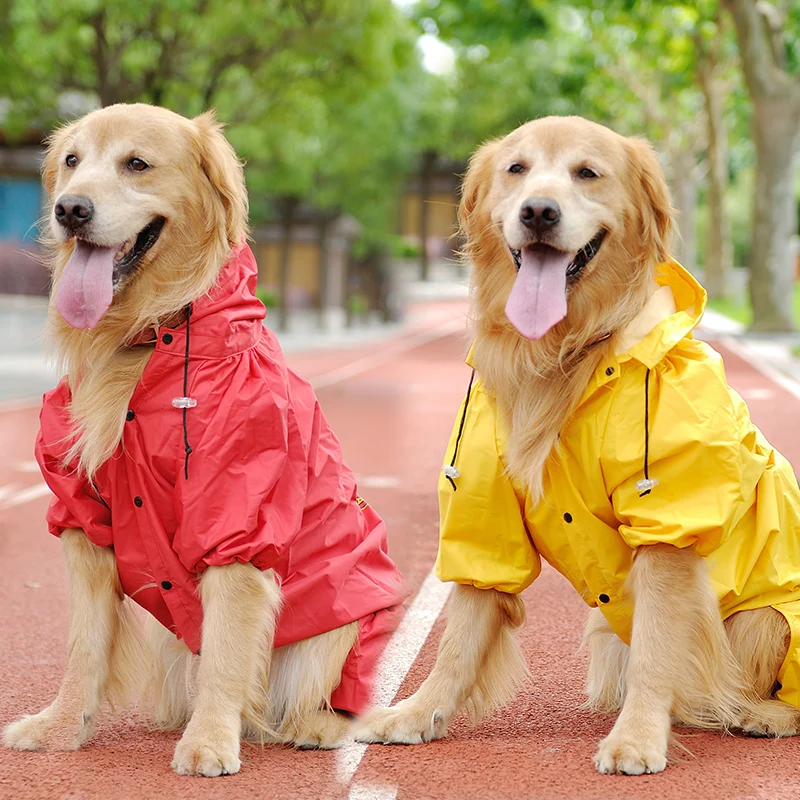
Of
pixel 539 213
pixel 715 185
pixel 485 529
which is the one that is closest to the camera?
pixel 539 213

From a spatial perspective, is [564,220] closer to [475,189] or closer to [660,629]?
[475,189]

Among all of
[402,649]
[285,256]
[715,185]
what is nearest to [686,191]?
[715,185]

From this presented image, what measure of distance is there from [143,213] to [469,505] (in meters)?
1.41

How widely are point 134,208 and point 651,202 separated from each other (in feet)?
5.48

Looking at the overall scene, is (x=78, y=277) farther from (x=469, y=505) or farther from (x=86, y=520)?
(x=469, y=505)

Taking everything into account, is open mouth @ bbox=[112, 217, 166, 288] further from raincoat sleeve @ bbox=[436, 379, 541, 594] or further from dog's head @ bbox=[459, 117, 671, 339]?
raincoat sleeve @ bbox=[436, 379, 541, 594]

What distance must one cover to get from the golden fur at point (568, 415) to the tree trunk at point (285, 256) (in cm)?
2983

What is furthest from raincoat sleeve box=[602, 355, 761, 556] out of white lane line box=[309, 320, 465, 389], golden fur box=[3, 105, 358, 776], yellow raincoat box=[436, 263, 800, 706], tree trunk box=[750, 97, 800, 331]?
tree trunk box=[750, 97, 800, 331]

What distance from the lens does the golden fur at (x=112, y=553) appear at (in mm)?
3670

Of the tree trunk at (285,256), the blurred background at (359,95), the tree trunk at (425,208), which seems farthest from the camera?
the tree trunk at (425,208)

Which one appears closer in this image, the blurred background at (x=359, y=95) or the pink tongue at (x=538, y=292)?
the pink tongue at (x=538, y=292)

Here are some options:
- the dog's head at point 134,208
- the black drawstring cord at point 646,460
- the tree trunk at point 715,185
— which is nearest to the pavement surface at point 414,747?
the black drawstring cord at point 646,460

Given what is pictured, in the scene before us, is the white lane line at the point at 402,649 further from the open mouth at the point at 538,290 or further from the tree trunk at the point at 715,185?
the tree trunk at the point at 715,185

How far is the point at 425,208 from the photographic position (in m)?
70.6
